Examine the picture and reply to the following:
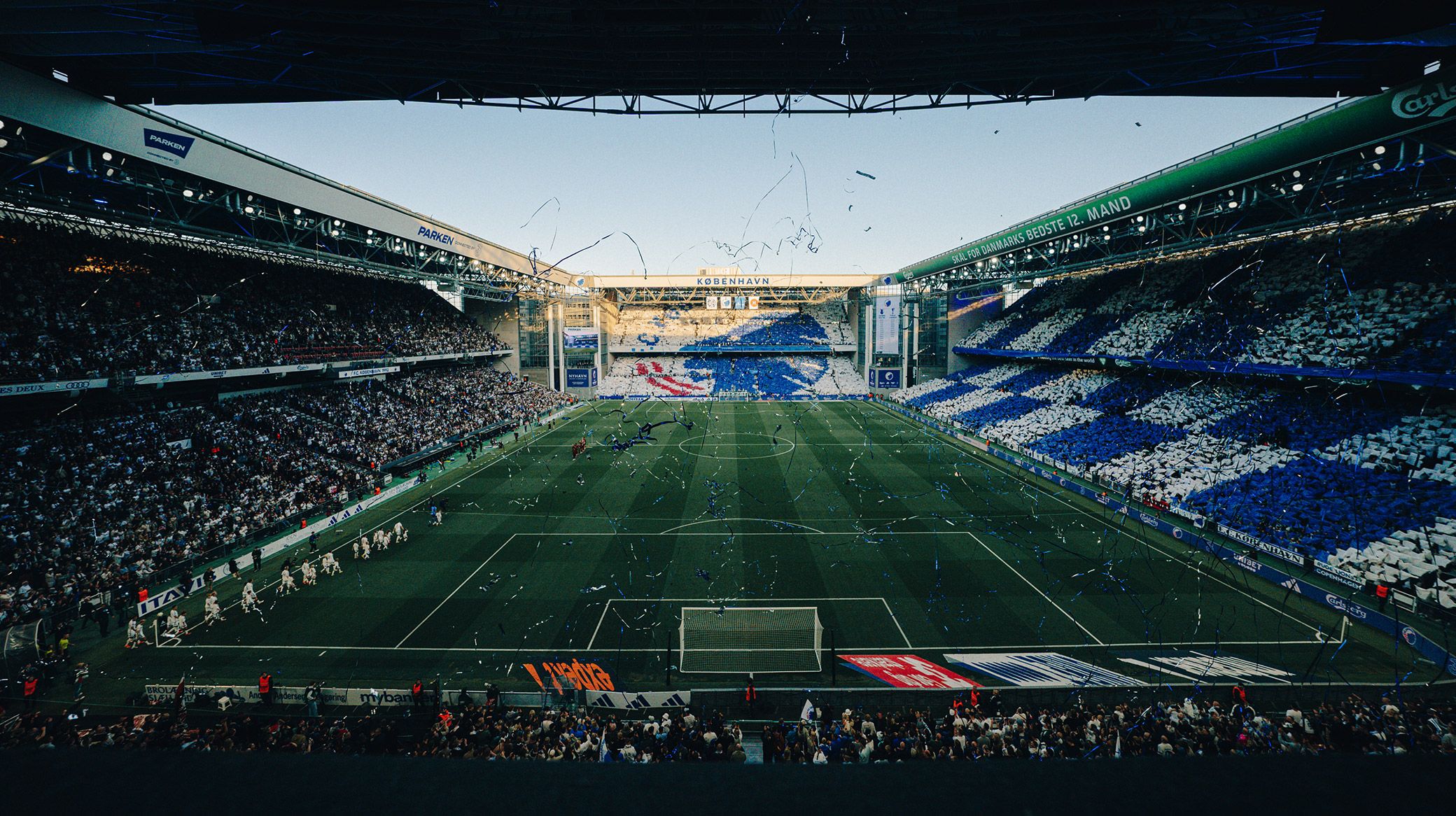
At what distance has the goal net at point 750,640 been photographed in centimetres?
1410

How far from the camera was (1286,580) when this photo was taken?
17750 millimetres

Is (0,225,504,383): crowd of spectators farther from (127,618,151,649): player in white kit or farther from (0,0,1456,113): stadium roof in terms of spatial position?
(0,0,1456,113): stadium roof

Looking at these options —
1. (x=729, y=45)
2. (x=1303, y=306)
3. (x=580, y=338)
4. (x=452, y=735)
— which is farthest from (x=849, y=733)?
(x=580, y=338)

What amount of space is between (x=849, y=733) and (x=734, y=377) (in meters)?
62.2

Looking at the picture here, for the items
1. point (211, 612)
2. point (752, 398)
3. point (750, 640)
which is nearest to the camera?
point (750, 640)

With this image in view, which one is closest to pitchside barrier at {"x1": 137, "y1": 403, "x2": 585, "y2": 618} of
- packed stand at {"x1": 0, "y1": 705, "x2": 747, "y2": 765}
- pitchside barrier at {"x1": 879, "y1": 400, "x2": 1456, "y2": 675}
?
packed stand at {"x1": 0, "y1": 705, "x2": 747, "y2": 765}

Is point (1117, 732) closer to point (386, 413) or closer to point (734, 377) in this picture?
point (386, 413)

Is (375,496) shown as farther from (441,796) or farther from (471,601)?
(441,796)

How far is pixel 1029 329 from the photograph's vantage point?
50531 mm

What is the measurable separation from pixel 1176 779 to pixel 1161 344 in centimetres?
4005

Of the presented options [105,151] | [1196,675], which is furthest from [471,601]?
[1196,675]

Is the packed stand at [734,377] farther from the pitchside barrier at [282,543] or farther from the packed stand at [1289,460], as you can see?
the pitchside barrier at [282,543]

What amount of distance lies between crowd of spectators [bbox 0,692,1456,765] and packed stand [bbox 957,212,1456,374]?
58.9 feet

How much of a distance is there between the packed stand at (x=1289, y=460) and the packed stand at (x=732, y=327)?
136ft
